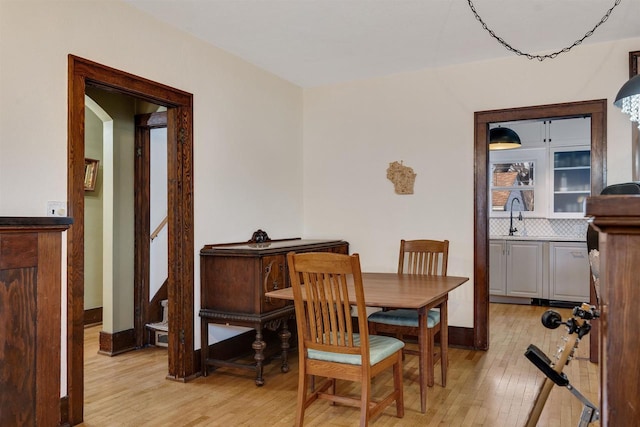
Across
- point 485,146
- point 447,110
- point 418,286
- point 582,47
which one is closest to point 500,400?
point 418,286

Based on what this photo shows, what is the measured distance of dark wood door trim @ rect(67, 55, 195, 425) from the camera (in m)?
2.64

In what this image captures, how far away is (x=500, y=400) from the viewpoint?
2.96 metres

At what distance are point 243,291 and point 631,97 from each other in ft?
8.94

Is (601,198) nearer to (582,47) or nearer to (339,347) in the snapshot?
(339,347)

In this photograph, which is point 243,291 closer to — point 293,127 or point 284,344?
point 284,344

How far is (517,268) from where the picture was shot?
6090mm

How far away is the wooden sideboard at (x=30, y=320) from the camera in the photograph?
42.3 inches

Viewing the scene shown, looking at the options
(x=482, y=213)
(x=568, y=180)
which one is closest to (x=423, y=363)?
(x=482, y=213)

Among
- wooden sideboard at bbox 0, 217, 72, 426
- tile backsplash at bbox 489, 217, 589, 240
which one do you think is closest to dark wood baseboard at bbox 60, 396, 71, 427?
wooden sideboard at bbox 0, 217, 72, 426

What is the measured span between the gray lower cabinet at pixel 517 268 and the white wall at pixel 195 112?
2881 millimetres

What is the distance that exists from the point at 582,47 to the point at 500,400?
280 cm

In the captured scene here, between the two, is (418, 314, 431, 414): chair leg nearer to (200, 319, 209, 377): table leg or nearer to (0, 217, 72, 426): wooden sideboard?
(200, 319, 209, 377): table leg

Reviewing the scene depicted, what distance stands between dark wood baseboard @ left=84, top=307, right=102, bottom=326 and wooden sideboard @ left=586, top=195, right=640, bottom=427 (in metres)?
5.27

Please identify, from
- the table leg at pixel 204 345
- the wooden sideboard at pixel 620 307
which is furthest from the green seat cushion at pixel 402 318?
the wooden sideboard at pixel 620 307
